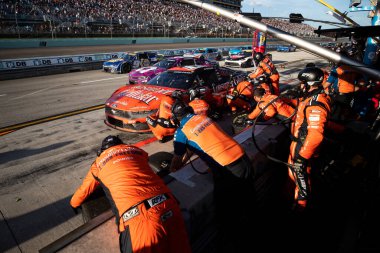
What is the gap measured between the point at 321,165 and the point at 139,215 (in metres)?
3.29

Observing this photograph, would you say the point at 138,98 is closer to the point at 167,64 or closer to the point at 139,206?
the point at 139,206

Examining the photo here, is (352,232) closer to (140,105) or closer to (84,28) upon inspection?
(140,105)

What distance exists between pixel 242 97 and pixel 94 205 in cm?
530

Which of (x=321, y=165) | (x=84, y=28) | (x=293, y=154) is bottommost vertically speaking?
(x=321, y=165)

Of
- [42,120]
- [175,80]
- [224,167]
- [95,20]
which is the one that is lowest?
[42,120]

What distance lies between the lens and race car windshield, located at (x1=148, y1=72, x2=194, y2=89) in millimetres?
6516

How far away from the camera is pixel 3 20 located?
20.8 m

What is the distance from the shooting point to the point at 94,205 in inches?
103

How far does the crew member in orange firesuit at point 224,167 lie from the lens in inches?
102

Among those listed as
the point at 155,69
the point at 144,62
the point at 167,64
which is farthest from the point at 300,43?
the point at 144,62

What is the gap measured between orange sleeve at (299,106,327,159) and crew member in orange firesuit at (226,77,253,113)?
12.6 feet

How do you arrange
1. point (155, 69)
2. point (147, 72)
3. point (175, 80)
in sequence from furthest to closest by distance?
point (155, 69) → point (147, 72) → point (175, 80)

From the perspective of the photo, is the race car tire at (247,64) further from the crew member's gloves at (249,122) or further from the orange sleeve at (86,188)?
the orange sleeve at (86,188)

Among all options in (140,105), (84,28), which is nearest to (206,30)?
(84,28)
